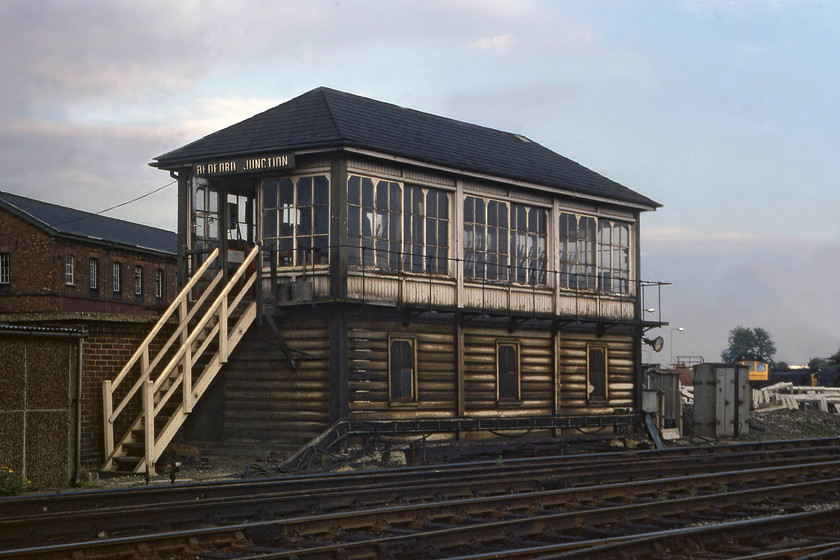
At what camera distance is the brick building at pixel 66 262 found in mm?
44031

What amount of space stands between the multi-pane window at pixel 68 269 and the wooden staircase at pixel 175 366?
76.8ft

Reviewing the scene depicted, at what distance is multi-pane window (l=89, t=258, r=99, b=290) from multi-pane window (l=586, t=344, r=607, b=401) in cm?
2659

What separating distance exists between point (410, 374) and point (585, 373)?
6684 millimetres

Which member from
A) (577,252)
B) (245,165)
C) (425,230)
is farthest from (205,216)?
(577,252)

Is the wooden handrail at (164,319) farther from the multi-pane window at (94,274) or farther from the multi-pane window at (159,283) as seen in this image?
the multi-pane window at (159,283)

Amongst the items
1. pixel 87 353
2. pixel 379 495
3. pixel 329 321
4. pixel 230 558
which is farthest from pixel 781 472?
pixel 87 353

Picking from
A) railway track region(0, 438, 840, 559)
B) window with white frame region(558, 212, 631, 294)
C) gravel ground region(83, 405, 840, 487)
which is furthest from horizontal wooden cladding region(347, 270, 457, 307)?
railway track region(0, 438, 840, 559)

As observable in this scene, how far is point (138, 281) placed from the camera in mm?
49875

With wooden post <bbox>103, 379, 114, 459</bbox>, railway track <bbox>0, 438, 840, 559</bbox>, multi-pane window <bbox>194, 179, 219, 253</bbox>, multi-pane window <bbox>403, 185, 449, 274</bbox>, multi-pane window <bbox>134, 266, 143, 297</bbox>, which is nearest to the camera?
railway track <bbox>0, 438, 840, 559</bbox>

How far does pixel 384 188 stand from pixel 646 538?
13807 millimetres

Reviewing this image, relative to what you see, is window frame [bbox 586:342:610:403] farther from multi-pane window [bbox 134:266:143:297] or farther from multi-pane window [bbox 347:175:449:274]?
multi-pane window [bbox 134:266:143:297]

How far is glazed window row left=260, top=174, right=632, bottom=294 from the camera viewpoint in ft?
72.8

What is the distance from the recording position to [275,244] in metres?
22.7

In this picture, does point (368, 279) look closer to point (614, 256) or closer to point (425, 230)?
point (425, 230)
